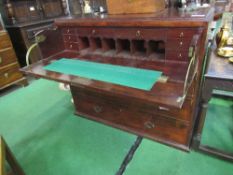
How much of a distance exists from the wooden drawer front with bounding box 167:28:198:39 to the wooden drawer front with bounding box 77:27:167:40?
0.14 ft

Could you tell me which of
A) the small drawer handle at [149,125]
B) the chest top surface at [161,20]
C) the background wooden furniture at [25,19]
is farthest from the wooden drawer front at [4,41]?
the small drawer handle at [149,125]

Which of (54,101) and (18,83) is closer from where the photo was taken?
(54,101)

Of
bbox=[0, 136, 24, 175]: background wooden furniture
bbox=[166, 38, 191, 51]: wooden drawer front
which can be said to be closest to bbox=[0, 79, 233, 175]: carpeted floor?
bbox=[0, 136, 24, 175]: background wooden furniture

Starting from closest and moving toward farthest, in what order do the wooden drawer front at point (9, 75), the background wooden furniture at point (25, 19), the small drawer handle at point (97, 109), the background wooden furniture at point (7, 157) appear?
the background wooden furniture at point (7, 157) → the small drawer handle at point (97, 109) → the wooden drawer front at point (9, 75) → the background wooden furniture at point (25, 19)

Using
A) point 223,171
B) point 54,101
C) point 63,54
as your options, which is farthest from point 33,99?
point 223,171

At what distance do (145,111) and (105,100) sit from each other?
39cm

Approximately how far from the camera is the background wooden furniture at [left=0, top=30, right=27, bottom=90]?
2.45m

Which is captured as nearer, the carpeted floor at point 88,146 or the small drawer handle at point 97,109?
the carpeted floor at point 88,146

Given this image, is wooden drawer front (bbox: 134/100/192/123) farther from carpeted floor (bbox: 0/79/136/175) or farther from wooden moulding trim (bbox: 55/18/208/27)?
wooden moulding trim (bbox: 55/18/208/27)

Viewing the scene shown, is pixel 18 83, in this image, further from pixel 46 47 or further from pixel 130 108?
pixel 130 108

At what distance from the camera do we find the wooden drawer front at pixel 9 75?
253cm

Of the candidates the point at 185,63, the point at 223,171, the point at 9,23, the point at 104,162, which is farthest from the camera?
the point at 9,23

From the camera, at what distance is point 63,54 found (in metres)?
1.58

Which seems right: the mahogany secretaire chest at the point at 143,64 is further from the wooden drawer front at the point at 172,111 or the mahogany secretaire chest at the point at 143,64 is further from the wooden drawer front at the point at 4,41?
the wooden drawer front at the point at 4,41
